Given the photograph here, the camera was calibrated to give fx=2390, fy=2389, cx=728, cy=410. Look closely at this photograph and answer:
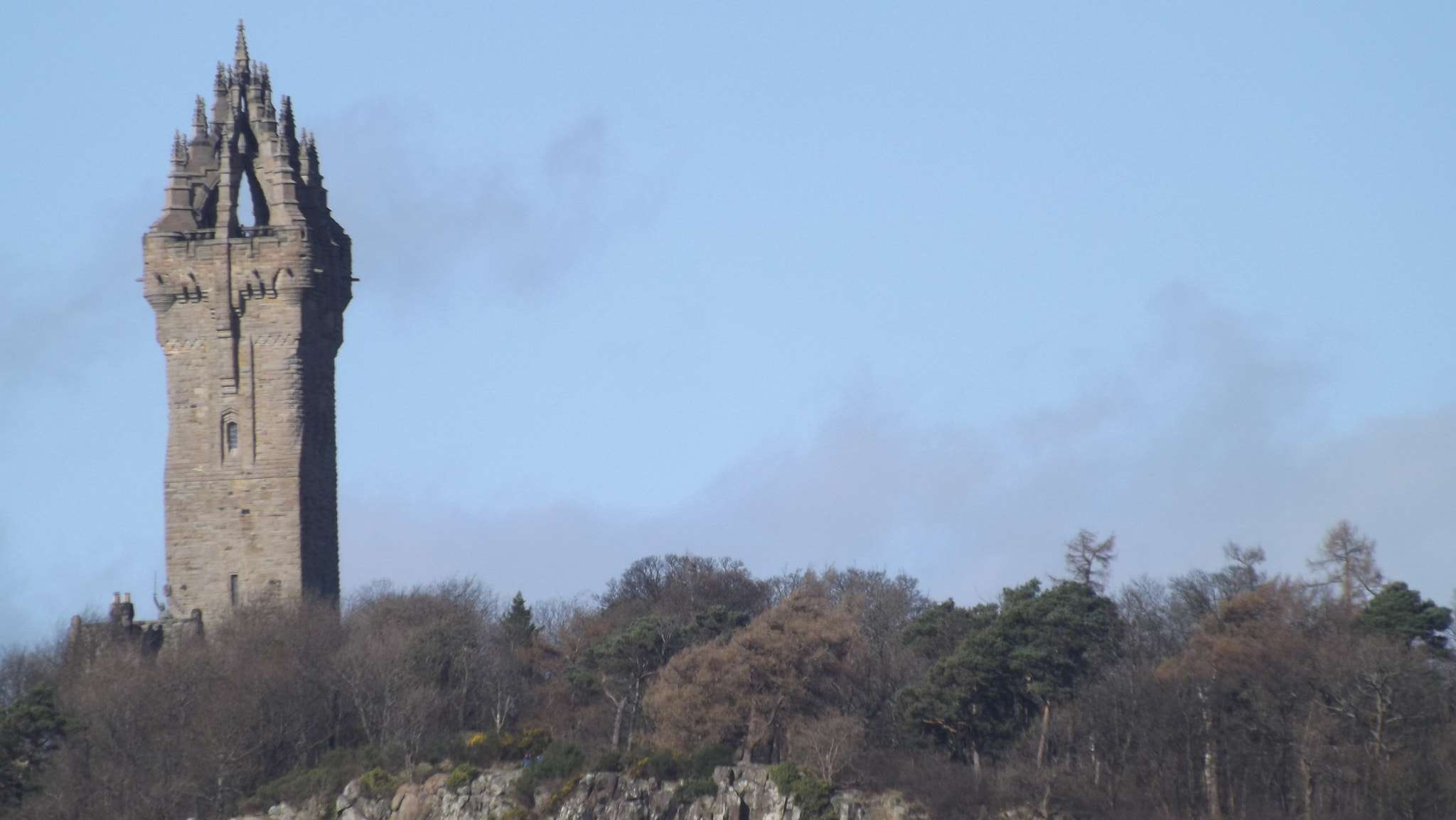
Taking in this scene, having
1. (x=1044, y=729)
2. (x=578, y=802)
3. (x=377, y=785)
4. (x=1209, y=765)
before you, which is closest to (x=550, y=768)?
(x=578, y=802)

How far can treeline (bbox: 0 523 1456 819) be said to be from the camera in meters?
55.3


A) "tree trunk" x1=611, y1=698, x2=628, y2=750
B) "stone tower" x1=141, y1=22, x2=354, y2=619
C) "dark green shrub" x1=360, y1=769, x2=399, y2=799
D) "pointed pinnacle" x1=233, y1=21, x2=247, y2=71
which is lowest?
Answer: "dark green shrub" x1=360, y1=769, x2=399, y2=799

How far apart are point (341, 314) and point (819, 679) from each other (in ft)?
57.3

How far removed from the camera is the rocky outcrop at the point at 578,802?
56.6m

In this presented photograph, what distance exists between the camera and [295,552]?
6322 cm

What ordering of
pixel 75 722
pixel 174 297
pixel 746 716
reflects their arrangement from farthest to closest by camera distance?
→ pixel 174 297, pixel 746 716, pixel 75 722

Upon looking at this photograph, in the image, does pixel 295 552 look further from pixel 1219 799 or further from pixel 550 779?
pixel 1219 799

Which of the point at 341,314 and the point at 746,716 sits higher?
the point at 341,314

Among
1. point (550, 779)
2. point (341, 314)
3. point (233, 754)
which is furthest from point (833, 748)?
point (341, 314)

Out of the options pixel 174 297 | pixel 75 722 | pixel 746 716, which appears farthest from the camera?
pixel 174 297

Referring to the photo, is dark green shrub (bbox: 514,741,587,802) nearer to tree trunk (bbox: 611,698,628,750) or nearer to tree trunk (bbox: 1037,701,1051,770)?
tree trunk (bbox: 611,698,628,750)

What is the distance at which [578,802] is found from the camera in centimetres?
5697

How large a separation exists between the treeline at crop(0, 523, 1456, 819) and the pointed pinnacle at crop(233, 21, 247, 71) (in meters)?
16.1

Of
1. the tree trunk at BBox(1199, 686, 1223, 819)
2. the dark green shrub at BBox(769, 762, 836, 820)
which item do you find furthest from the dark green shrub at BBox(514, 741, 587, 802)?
the tree trunk at BBox(1199, 686, 1223, 819)
